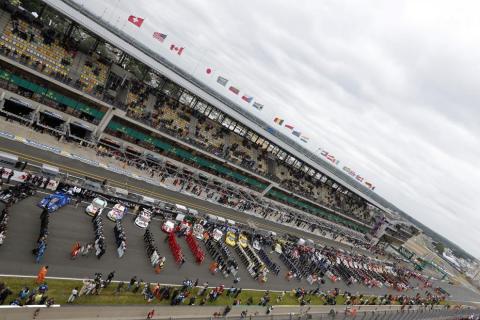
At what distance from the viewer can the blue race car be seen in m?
37.4

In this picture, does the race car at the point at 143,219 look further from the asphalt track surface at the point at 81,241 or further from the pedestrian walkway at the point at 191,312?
the pedestrian walkway at the point at 191,312

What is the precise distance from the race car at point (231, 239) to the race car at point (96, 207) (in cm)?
2026

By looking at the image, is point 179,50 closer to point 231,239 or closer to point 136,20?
point 136,20

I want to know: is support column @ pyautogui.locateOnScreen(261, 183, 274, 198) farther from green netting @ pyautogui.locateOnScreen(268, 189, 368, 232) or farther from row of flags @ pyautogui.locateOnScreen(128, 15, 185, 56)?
row of flags @ pyautogui.locateOnScreen(128, 15, 185, 56)

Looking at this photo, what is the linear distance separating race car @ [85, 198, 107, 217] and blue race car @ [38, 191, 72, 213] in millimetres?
2578

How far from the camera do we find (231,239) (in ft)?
185

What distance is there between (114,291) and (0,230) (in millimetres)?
11002

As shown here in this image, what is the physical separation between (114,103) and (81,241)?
1222 inches

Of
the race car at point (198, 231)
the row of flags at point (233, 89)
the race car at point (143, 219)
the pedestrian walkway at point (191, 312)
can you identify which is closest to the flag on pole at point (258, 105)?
the row of flags at point (233, 89)

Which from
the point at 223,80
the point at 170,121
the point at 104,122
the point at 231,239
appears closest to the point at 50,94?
the point at 104,122

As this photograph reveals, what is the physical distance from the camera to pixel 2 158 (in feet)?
131

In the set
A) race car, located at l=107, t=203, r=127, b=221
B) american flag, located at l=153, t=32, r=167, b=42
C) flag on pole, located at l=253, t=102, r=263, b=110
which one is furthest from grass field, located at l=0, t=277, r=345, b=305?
flag on pole, located at l=253, t=102, r=263, b=110

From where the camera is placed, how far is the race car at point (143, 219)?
150 ft

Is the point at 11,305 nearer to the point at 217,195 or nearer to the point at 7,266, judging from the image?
the point at 7,266
